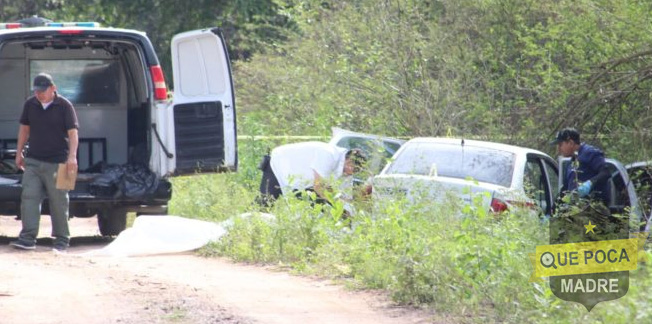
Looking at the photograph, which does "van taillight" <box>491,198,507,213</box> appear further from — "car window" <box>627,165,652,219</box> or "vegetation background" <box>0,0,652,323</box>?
"car window" <box>627,165,652,219</box>

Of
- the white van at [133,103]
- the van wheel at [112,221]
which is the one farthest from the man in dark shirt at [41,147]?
the van wheel at [112,221]

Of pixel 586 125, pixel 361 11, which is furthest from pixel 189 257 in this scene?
pixel 361 11

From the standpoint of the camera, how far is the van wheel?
1357 cm

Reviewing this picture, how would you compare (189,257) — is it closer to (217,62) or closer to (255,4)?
(217,62)

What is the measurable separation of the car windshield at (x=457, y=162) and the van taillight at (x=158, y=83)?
2.64 meters

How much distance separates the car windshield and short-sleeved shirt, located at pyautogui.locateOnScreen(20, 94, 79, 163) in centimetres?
323

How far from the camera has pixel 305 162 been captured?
41.5 feet

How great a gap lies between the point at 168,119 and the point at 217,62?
0.84 metres

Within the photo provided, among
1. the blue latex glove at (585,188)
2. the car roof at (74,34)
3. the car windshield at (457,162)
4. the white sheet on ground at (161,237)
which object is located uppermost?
the car roof at (74,34)

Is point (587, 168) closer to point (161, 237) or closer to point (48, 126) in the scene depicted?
point (161, 237)

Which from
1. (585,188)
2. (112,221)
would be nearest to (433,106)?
(112,221)

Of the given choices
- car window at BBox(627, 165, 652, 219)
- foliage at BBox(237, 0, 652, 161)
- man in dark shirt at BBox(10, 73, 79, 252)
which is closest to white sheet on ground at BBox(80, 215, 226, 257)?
man in dark shirt at BBox(10, 73, 79, 252)

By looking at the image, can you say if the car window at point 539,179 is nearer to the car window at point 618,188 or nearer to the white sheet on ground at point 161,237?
the car window at point 618,188

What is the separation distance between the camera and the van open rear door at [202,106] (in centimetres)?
1277
